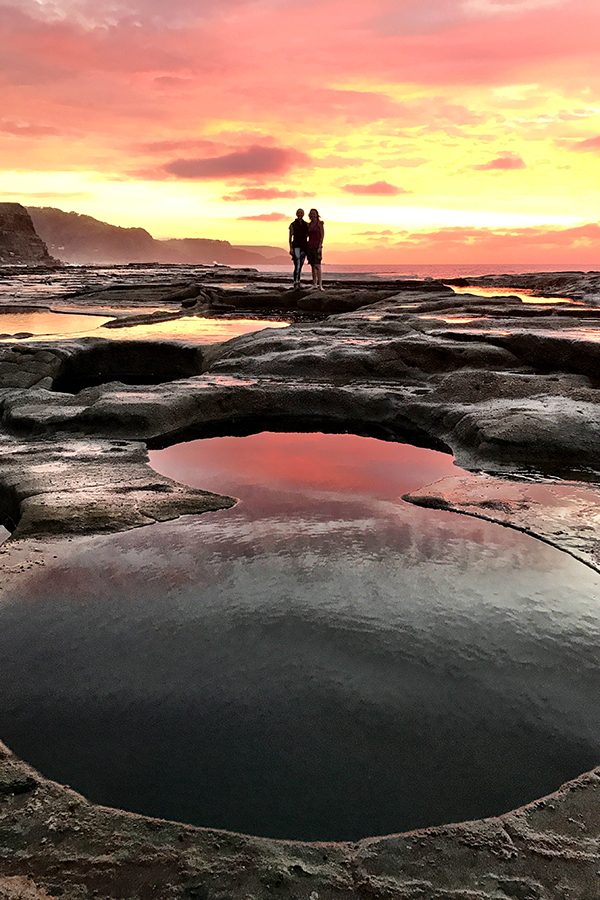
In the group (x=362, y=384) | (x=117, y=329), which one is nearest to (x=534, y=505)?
(x=362, y=384)

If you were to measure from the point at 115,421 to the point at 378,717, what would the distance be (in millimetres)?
4102

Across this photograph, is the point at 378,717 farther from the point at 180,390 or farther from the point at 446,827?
the point at 180,390

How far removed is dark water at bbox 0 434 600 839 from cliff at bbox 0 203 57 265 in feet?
320

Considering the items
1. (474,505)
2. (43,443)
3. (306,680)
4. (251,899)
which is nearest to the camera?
(251,899)

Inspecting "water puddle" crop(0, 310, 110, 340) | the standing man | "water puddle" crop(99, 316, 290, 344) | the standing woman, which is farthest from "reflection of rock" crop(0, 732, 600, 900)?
the standing woman

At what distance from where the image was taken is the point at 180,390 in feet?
21.4

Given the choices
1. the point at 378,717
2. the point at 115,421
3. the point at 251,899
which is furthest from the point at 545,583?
the point at 115,421

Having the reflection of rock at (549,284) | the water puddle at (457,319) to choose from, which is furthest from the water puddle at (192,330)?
the reflection of rock at (549,284)

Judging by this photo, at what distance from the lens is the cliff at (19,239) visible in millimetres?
94312

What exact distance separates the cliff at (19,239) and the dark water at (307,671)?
97.5 m

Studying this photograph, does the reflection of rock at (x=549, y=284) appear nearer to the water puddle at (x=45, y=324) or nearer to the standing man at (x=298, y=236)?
the standing man at (x=298, y=236)

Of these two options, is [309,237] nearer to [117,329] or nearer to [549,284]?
[117,329]

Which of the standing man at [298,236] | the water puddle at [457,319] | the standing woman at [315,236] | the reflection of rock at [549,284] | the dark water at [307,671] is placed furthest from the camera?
the reflection of rock at [549,284]

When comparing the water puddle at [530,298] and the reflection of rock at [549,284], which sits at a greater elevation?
the reflection of rock at [549,284]
